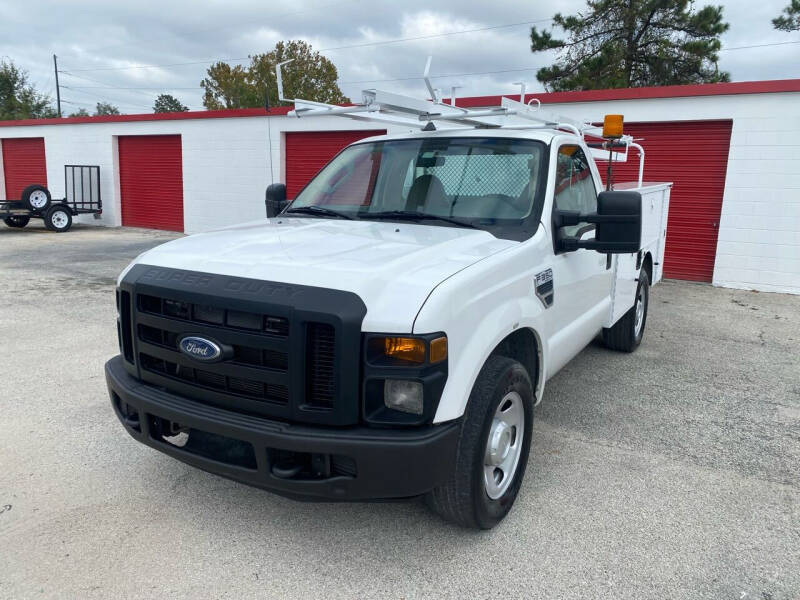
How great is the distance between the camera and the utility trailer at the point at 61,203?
16750 millimetres

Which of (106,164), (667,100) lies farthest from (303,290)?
(106,164)

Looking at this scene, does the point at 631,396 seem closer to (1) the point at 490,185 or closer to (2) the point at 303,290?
(1) the point at 490,185

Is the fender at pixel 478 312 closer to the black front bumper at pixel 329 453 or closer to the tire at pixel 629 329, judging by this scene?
the black front bumper at pixel 329 453

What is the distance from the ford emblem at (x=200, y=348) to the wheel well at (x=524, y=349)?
139 centimetres

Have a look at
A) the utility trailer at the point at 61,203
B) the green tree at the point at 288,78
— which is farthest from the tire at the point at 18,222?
the green tree at the point at 288,78

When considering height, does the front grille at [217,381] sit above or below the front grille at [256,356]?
below

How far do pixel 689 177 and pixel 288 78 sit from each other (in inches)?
1544

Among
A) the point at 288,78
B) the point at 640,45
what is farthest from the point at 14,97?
the point at 640,45

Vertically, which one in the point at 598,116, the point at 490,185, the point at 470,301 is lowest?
the point at 470,301

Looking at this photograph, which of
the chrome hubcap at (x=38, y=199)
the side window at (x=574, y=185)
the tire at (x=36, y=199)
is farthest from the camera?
the chrome hubcap at (x=38, y=199)

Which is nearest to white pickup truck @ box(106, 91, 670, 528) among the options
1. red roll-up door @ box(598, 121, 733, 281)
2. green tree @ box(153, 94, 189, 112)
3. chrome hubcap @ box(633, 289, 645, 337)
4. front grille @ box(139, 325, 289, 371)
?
front grille @ box(139, 325, 289, 371)

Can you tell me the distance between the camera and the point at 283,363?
8.14ft

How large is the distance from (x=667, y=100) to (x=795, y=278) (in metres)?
3.52

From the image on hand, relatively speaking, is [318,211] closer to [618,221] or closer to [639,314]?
[618,221]
